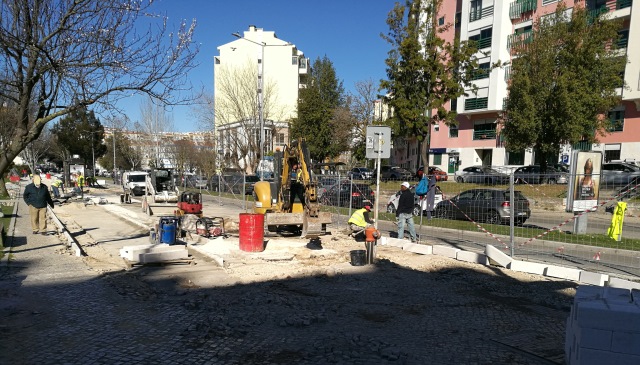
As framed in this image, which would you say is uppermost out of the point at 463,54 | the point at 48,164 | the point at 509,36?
the point at 509,36

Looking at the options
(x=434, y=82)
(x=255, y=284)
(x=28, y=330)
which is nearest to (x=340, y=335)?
(x=255, y=284)

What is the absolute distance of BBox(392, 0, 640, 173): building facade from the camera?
1126 inches

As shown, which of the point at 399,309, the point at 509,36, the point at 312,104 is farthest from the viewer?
the point at 312,104

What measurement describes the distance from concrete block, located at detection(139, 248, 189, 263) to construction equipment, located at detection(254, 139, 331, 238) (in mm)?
3133

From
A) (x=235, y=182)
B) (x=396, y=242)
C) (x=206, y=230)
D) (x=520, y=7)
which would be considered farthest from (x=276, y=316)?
(x=520, y=7)

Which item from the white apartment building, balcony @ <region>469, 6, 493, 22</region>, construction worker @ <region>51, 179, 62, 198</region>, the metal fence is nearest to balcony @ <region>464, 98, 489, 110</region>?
balcony @ <region>469, 6, 493, 22</region>

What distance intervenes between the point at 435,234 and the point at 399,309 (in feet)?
26.1

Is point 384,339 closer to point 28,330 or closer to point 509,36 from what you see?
point 28,330

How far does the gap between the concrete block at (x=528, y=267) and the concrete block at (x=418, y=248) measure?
203 cm

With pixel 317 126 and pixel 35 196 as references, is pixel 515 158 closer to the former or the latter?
pixel 317 126

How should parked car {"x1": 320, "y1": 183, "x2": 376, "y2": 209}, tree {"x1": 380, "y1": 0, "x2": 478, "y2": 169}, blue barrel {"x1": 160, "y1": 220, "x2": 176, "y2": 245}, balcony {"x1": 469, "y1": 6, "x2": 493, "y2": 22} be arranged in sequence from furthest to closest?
balcony {"x1": 469, "y1": 6, "x2": 493, "y2": 22}, tree {"x1": 380, "y1": 0, "x2": 478, "y2": 169}, parked car {"x1": 320, "y1": 183, "x2": 376, "y2": 209}, blue barrel {"x1": 160, "y1": 220, "x2": 176, "y2": 245}

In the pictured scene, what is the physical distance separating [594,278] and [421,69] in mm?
21963

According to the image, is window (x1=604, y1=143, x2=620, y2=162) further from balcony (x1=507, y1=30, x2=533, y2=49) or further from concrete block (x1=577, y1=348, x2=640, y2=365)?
concrete block (x1=577, y1=348, x2=640, y2=365)

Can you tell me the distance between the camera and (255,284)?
23.9 ft
